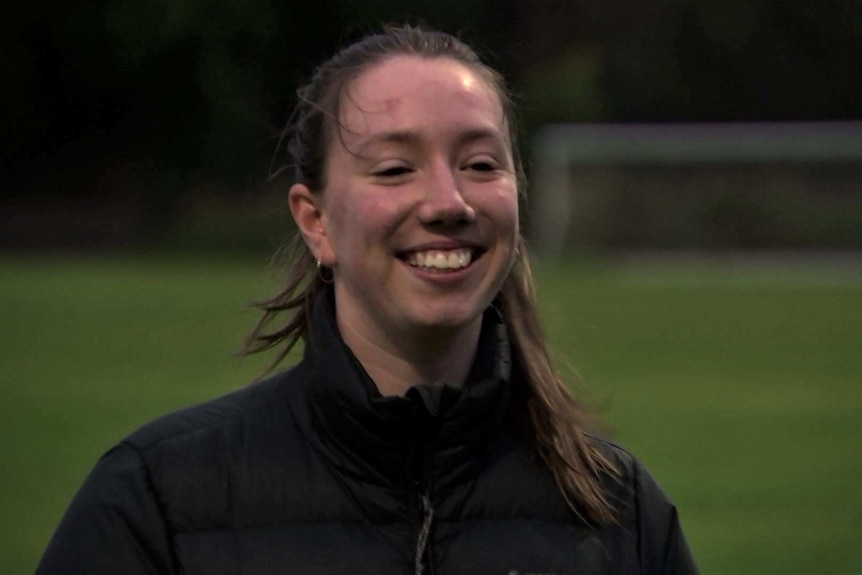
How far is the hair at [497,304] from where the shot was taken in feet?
7.64

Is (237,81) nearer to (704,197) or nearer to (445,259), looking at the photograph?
(704,197)

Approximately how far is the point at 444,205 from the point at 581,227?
1933 cm

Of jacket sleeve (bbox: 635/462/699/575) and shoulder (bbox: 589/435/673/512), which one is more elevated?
shoulder (bbox: 589/435/673/512)

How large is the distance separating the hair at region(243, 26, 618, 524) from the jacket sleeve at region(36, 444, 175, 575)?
0.40 m

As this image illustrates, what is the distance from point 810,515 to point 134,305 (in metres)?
10.1

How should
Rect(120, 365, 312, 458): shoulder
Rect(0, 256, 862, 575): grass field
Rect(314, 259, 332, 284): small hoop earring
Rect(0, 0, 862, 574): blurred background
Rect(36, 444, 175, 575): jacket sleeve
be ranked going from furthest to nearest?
1. Rect(0, 0, 862, 574): blurred background
2. Rect(0, 256, 862, 575): grass field
3. Rect(314, 259, 332, 284): small hoop earring
4. Rect(120, 365, 312, 458): shoulder
5. Rect(36, 444, 175, 575): jacket sleeve

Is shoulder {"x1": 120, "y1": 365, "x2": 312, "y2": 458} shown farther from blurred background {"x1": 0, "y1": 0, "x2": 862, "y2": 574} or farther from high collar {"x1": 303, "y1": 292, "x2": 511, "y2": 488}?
blurred background {"x1": 0, "y1": 0, "x2": 862, "y2": 574}

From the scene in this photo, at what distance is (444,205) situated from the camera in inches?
87.3

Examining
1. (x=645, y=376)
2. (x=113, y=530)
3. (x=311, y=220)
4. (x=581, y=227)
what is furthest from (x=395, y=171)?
(x=581, y=227)

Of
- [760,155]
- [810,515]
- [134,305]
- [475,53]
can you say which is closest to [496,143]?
[475,53]

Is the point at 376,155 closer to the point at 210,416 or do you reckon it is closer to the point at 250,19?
the point at 210,416

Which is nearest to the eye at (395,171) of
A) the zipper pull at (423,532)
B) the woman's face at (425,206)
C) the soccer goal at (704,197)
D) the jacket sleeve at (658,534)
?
the woman's face at (425,206)

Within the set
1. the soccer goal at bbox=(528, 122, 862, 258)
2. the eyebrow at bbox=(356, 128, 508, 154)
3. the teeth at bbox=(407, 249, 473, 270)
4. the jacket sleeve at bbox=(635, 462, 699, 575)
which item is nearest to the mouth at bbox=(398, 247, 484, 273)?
the teeth at bbox=(407, 249, 473, 270)

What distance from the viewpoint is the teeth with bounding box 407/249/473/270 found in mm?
2221
